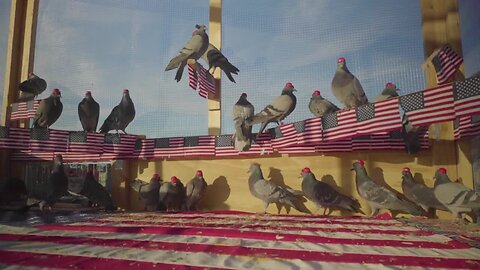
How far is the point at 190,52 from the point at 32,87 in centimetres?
275

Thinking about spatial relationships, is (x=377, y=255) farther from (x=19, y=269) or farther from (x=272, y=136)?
(x=272, y=136)

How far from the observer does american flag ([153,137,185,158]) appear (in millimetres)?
4555

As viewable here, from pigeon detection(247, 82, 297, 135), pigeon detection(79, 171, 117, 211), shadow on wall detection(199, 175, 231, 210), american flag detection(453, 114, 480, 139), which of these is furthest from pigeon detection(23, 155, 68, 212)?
american flag detection(453, 114, 480, 139)

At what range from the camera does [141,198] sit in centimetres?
434

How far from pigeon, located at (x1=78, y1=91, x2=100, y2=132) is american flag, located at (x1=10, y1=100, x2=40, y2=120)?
2.49 feet

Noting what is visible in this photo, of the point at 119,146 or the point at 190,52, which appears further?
the point at 119,146

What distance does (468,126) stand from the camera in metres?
3.12

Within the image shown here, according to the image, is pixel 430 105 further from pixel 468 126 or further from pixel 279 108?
pixel 279 108

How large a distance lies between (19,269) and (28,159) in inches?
175

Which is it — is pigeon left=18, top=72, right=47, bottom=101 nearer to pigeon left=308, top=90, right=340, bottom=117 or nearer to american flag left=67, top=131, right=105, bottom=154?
american flag left=67, top=131, right=105, bottom=154

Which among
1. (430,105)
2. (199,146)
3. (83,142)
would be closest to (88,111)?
(83,142)

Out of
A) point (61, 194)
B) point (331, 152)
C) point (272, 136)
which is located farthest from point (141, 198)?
point (331, 152)

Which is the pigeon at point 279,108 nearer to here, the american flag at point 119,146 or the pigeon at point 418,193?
the pigeon at point 418,193

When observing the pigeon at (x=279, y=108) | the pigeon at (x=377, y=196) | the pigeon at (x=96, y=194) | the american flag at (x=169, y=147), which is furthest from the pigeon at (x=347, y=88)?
the pigeon at (x=96, y=194)
